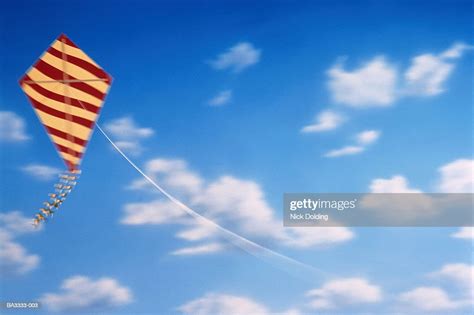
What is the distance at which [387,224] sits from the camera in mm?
2895

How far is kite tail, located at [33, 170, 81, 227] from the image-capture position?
2.96 metres

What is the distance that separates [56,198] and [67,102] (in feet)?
1.70

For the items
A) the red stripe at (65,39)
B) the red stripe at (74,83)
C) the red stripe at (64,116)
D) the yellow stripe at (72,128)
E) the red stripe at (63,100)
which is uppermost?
the red stripe at (65,39)

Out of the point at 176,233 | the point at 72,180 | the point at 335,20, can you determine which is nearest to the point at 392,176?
the point at 335,20

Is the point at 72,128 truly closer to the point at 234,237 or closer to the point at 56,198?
the point at 56,198

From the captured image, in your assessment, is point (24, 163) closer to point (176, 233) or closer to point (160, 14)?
point (176, 233)

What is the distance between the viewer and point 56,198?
9.74 ft

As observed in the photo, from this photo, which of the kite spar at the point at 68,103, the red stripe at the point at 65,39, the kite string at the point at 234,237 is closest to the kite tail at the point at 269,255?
the kite string at the point at 234,237

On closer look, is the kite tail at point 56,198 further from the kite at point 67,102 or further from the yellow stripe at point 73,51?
the yellow stripe at point 73,51

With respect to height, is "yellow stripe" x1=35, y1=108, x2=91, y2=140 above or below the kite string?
above

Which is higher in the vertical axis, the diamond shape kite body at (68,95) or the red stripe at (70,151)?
the diamond shape kite body at (68,95)

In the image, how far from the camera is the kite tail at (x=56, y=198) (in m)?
2.96

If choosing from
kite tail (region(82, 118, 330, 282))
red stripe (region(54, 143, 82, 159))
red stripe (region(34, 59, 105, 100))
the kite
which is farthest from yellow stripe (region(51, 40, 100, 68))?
kite tail (region(82, 118, 330, 282))

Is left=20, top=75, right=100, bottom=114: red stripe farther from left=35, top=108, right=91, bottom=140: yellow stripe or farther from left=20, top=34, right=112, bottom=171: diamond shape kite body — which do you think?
left=35, top=108, right=91, bottom=140: yellow stripe
